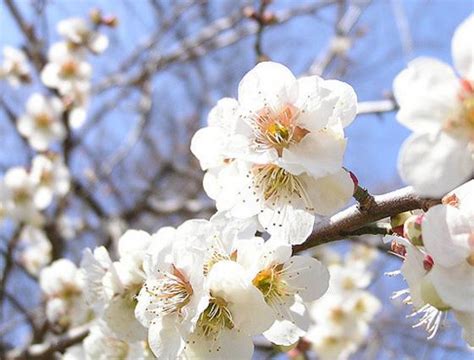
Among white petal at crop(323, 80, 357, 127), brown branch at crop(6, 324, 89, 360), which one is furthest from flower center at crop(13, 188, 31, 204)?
white petal at crop(323, 80, 357, 127)

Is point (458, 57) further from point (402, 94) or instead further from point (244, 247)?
point (244, 247)

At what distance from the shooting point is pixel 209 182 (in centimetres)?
108

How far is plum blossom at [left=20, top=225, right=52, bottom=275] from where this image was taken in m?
3.26

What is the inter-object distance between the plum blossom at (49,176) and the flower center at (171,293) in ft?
6.86

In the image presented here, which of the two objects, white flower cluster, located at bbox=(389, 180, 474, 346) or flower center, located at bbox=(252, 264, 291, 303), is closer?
white flower cluster, located at bbox=(389, 180, 474, 346)

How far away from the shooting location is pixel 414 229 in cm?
84

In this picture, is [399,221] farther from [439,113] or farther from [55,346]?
[55,346]

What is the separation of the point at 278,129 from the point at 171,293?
323mm

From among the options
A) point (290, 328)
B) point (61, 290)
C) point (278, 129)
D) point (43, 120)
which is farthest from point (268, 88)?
point (43, 120)

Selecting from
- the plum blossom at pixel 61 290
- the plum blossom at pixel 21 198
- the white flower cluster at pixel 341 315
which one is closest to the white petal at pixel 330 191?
the plum blossom at pixel 61 290

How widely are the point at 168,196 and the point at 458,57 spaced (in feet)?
15.6

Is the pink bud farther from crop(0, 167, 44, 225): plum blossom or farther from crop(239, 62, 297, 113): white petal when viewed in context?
crop(0, 167, 44, 225): plum blossom

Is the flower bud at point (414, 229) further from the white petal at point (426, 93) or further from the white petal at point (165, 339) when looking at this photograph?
the white petal at point (165, 339)

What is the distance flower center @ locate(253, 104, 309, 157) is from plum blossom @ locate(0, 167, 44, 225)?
217 cm
